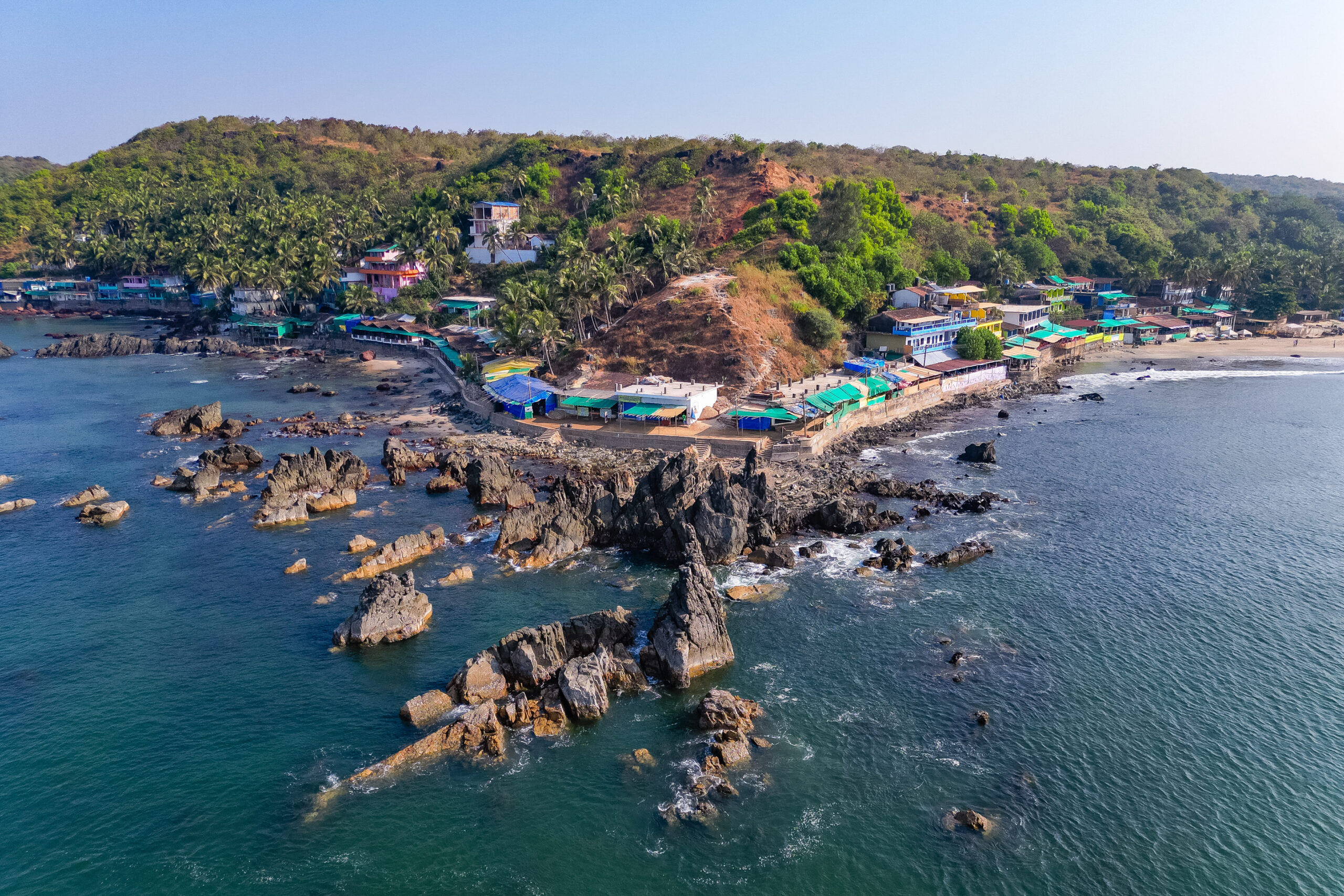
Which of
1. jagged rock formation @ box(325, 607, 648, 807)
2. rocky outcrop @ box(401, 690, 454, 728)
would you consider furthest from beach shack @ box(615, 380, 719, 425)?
rocky outcrop @ box(401, 690, 454, 728)

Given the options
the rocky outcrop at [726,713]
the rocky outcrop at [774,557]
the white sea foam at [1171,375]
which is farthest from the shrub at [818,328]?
the rocky outcrop at [726,713]

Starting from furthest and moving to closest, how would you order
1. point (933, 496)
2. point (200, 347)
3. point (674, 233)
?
point (200, 347) → point (674, 233) → point (933, 496)

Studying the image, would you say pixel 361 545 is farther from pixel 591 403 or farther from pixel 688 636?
pixel 591 403

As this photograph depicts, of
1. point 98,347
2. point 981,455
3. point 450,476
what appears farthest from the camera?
point 98,347

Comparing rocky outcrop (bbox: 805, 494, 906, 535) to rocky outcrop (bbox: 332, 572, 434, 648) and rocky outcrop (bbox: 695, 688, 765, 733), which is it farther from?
rocky outcrop (bbox: 332, 572, 434, 648)

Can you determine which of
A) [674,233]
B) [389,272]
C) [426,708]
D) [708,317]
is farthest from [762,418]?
[389,272]

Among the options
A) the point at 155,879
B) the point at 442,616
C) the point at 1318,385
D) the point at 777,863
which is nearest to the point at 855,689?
the point at 777,863

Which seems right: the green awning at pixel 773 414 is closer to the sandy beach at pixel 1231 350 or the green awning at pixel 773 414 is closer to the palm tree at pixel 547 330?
the palm tree at pixel 547 330
